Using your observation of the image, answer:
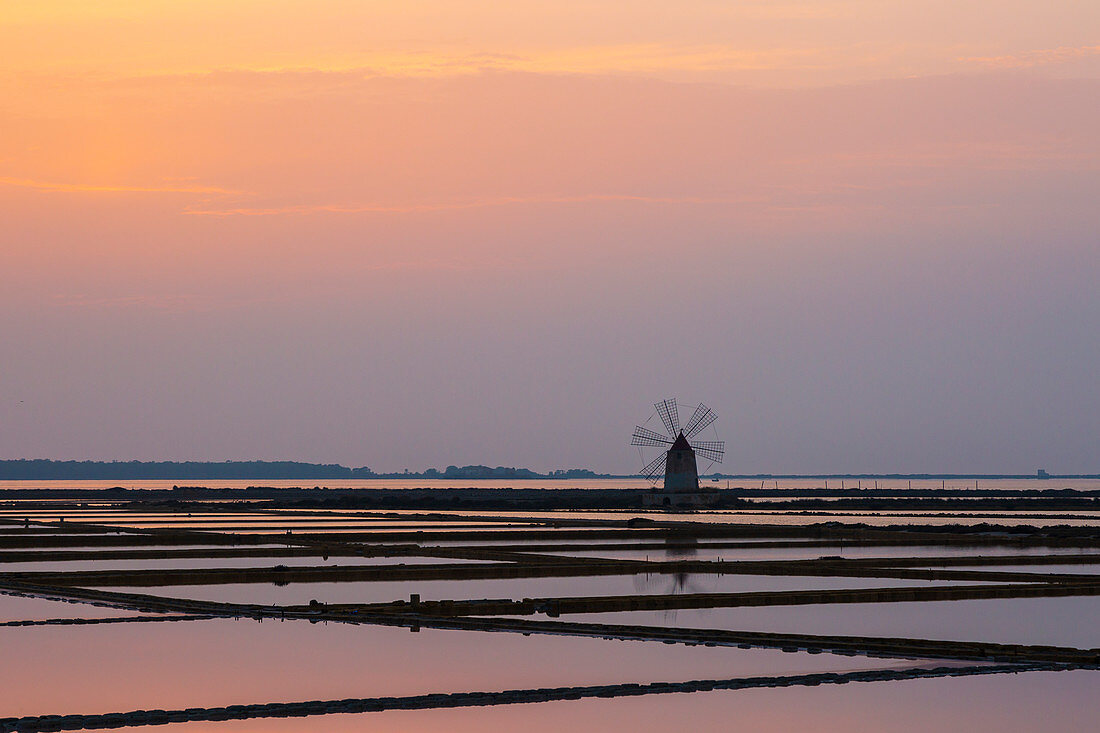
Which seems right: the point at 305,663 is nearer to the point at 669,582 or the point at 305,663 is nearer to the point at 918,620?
the point at 918,620

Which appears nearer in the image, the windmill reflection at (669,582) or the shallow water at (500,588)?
the shallow water at (500,588)

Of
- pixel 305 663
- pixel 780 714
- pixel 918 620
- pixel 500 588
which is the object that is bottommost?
pixel 780 714

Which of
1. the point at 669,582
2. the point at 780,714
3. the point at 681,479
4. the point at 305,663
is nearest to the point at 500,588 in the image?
the point at 669,582

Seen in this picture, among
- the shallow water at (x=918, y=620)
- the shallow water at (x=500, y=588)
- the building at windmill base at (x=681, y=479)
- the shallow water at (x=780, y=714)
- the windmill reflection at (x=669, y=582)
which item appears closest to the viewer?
the shallow water at (x=780, y=714)

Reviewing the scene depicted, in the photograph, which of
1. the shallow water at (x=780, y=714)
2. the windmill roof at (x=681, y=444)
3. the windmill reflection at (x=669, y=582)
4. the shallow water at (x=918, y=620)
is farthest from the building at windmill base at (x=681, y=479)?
the shallow water at (x=780, y=714)

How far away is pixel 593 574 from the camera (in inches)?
1198

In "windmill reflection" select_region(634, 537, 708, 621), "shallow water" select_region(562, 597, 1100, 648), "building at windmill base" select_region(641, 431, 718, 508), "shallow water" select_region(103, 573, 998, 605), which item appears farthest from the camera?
"building at windmill base" select_region(641, 431, 718, 508)

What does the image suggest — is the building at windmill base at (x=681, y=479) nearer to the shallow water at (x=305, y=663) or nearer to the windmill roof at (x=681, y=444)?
the windmill roof at (x=681, y=444)

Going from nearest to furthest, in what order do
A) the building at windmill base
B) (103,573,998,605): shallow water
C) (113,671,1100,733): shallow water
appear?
(113,671,1100,733): shallow water, (103,573,998,605): shallow water, the building at windmill base

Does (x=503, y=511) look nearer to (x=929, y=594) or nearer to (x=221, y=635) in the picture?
(x=929, y=594)

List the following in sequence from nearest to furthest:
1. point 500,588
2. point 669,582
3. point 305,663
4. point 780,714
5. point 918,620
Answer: point 780,714
point 305,663
point 918,620
point 500,588
point 669,582

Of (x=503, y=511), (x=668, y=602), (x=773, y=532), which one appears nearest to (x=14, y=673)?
(x=668, y=602)

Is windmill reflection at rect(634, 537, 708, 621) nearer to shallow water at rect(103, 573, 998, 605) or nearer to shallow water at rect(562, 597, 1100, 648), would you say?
shallow water at rect(103, 573, 998, 605)

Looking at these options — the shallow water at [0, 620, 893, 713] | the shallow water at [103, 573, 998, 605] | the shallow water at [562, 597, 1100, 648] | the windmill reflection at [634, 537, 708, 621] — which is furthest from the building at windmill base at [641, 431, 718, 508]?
the shallow water at [0, 620, 893, 713]
